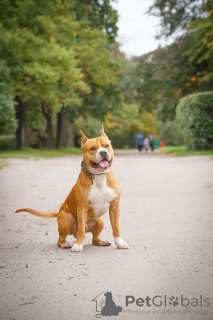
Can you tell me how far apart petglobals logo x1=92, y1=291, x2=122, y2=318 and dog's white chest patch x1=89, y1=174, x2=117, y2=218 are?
5.04ft

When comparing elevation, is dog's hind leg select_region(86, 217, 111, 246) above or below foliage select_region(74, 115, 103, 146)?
below

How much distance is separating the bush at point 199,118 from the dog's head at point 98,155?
17.6 metres

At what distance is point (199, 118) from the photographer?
2184 cm

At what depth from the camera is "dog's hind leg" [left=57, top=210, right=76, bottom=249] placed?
5039 millimetres

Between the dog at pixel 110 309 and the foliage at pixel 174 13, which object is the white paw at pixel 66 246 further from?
the foliage at pixel 174 13

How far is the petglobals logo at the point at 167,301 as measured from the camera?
3.33 metres

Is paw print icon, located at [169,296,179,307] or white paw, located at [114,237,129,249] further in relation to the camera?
white paw, located at [114,237,129,249]

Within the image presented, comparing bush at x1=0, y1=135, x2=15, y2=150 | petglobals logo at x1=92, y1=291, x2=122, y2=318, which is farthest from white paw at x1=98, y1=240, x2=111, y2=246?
bush at x1=0, y1=135, x2=15, y2=150

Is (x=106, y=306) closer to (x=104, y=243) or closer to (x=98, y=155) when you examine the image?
(x=98, y=155)

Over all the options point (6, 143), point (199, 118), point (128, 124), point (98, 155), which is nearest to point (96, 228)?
point (98, 155)

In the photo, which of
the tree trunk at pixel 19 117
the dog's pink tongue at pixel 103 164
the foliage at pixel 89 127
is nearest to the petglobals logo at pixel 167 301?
the dog's pink tongue at pixel 103 164

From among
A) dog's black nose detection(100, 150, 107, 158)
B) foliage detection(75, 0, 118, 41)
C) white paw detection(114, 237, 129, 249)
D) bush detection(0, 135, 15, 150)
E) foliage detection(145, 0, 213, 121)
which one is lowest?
white paw detection(114, 237, 129, 249)

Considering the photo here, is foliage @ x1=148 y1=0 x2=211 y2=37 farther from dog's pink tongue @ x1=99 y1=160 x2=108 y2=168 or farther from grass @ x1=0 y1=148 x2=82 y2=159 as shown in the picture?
dog's pink tongue @ x1=99 y1=160 x2=108 y2=168

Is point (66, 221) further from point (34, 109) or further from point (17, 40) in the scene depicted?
point (34, 109)
